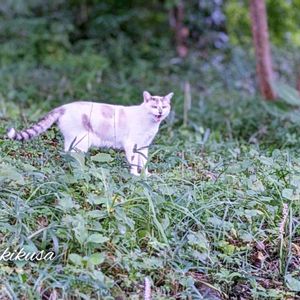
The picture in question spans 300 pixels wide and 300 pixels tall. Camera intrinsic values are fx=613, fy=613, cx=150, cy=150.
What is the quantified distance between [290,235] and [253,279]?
1.19ft

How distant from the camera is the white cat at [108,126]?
12.1ft

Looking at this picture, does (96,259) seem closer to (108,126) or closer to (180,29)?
(108,126)

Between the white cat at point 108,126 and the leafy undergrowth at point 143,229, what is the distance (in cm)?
12

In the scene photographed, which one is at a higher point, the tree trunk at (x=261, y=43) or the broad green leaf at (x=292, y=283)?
the tree trunk at (x=261, y=43)

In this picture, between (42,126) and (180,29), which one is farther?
(180,29)

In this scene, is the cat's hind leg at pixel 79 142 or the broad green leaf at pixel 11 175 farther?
the cat's hind leg at pixel 79 142

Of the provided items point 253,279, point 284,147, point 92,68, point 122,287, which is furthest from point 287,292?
point 92,68

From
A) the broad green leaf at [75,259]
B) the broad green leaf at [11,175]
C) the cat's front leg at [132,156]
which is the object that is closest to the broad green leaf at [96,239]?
the broad green leaf at [75,259]

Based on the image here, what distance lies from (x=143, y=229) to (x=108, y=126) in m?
0.79

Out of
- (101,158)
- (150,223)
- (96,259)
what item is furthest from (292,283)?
(101,158)

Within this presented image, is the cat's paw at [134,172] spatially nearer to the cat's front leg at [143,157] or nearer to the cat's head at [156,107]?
the cat's front leg at [143,157]

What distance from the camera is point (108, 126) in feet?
12.2

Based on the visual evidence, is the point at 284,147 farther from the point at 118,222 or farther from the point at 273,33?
the point at 273,33

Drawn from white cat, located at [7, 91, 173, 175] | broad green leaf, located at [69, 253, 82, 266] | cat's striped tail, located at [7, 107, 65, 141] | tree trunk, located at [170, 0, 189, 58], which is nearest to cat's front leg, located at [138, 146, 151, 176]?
white cat, located at [7, 91, 173, 175]
